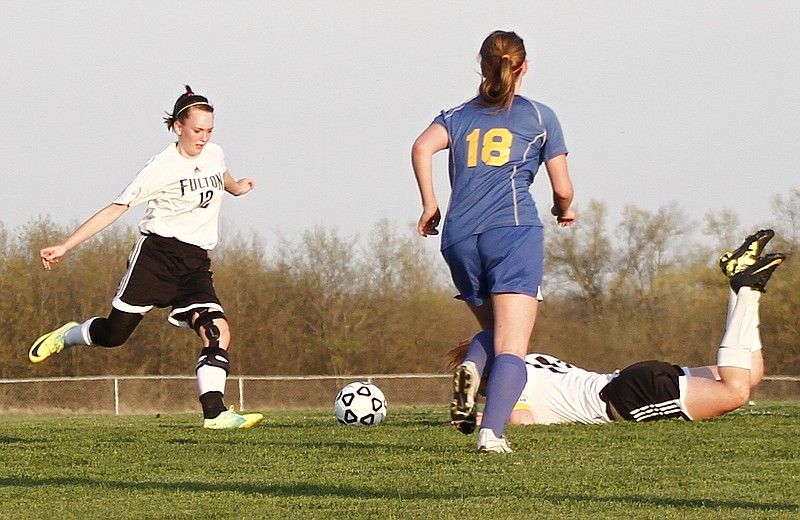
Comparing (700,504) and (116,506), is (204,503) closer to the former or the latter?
(116,506)

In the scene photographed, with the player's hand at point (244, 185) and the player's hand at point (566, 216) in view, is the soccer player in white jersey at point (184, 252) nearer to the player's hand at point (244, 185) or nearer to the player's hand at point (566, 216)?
the player's hand at point (244, 185)

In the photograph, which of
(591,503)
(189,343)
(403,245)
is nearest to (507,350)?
(591,503)

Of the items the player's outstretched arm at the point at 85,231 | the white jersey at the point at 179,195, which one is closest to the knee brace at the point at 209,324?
the white jersey at the point at 179,195

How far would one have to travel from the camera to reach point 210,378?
7742 millimetres

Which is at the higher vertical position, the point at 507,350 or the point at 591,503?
the point at 507,350

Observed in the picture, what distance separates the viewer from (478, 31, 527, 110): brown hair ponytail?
561cm

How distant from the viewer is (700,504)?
3.80 m

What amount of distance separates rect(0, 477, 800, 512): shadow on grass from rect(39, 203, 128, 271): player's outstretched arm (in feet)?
8.09

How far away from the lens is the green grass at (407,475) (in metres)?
Result: 3.79

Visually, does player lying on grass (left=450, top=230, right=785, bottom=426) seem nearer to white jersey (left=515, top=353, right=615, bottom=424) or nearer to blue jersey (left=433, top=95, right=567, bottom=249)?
white jersey (left=515, top=353, right=615, bottom=424)

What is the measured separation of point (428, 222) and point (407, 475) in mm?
1286

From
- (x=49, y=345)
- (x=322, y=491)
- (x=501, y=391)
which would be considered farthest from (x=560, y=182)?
(x=49, y=345)

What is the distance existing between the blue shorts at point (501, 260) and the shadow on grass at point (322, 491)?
1512 millimetres

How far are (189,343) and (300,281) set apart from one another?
14.6 feet
